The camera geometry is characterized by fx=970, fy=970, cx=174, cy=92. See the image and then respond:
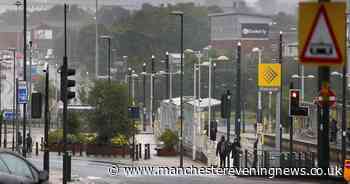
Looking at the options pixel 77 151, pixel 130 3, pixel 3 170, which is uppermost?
pixel 130 3

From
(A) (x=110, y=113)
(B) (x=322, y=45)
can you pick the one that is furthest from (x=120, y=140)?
(B) (x=322, y=45)

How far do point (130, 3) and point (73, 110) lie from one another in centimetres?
3572

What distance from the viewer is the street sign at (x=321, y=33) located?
1224 cm

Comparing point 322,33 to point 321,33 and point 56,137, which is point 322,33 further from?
point 56,137

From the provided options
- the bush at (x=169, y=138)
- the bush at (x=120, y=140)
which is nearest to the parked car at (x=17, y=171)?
the bush at (x=120, y=140)

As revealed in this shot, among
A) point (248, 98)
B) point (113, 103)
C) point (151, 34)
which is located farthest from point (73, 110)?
point (151, 34)

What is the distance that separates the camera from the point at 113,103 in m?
64.9

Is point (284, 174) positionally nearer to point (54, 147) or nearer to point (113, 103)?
point (113, 103)

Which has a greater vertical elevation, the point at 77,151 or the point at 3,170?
the point at 3,170

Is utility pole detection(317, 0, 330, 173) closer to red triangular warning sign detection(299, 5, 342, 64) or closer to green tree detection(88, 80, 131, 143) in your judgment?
red triangular warning sign detection(299, 5, 342, 64)

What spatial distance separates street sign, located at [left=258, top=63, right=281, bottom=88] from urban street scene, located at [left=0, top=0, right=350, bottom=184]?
0.07 m

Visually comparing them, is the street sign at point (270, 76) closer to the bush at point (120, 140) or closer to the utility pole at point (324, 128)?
the bush at point (120, 140)

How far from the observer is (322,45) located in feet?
40.7

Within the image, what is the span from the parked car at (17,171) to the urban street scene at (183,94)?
0.03 m
